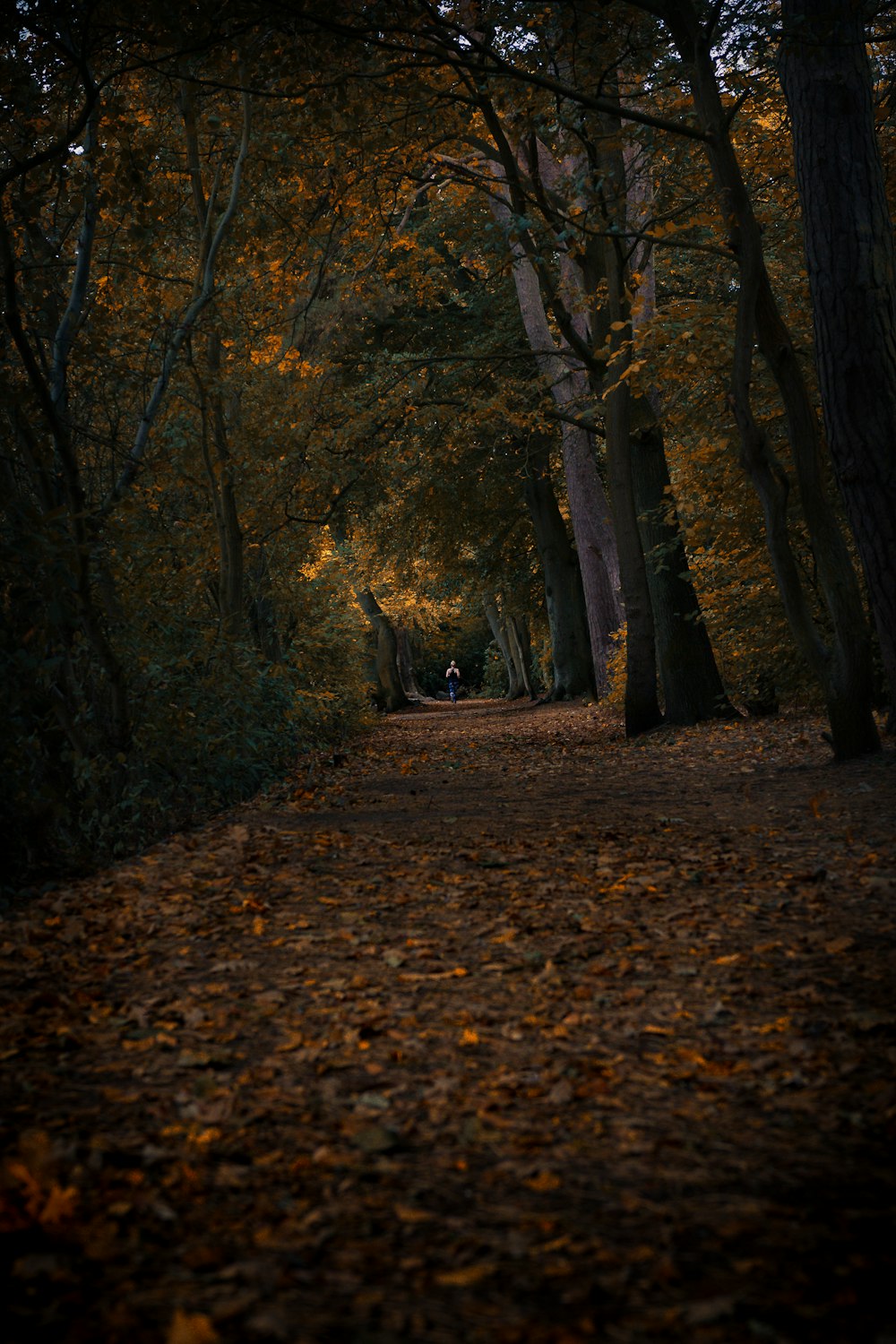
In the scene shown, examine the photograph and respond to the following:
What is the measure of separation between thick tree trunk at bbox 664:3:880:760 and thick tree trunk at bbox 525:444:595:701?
14.5m

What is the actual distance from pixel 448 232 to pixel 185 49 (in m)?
13.4

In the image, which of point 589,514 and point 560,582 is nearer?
point 589,514

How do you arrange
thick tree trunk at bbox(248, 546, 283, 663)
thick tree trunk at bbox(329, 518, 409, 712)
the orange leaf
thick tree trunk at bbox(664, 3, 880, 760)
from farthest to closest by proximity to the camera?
thick tree trunk at bbox(329, 518, 409, 712) → thick tree trunk at bbox(248, 546, 283, 663) → thick tree trunk at bbox(664, 3, 880, 760) → the orange leaf

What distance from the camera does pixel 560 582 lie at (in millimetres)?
24125

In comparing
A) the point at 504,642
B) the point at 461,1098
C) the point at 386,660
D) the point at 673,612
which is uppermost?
the point at 504,642

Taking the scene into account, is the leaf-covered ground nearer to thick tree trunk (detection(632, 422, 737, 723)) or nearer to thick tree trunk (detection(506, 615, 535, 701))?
thick tree trunk (detection(632, 422, 737, 723))

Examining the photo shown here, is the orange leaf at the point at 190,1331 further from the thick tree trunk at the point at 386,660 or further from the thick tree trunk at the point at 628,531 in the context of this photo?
the thick tree trunk at the point at 386,660

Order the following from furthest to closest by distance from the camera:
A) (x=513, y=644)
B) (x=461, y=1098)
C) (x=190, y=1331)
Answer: (x=513, y=644) → (x=461, y=1098) → (x=190, y=1331)

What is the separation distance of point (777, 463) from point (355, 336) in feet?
40.3

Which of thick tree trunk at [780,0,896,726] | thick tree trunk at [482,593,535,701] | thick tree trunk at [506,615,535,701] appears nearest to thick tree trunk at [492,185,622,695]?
thick tree trunk at [780,0,896,726]

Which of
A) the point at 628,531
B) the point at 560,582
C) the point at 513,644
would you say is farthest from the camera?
the point at 513,644

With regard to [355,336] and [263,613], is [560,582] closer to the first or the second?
[355,336]

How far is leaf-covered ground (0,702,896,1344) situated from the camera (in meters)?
2.07

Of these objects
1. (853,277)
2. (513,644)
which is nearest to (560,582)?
(513,644)
